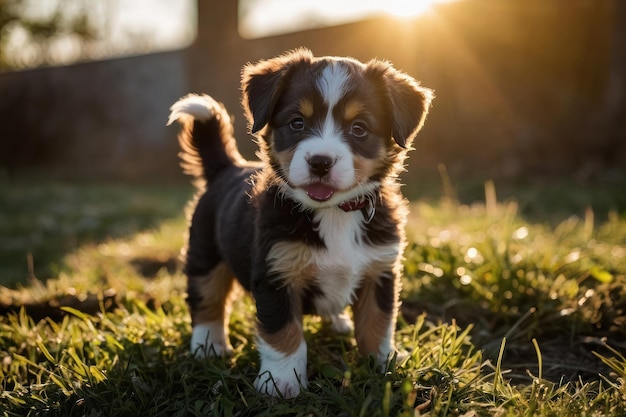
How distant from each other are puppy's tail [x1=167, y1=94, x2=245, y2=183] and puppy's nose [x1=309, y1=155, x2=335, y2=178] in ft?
4.70

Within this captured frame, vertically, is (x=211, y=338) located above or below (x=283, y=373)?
below

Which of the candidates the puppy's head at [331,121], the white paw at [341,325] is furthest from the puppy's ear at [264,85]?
the white paw at [341,325]

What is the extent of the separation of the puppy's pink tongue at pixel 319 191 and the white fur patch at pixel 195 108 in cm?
130

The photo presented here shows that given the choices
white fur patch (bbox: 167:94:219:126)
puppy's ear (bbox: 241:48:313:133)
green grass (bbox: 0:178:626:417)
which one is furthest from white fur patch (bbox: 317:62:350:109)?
green grass (bbox: 0:178:626:417)

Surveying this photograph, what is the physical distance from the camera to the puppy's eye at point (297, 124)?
3.24m

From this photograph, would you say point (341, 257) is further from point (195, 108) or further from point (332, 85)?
point (195, 108)

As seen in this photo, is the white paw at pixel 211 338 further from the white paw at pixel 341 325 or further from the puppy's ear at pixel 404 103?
the puppy's ear at pixel 404 103

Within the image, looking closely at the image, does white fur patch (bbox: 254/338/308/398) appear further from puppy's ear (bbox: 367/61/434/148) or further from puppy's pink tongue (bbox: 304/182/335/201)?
puppy's ear (bbox: 367/61/434/148)

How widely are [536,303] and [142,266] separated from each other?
157 inches

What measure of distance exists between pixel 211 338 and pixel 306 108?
1.54m

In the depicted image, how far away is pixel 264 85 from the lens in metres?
3.41

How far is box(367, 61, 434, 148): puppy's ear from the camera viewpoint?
326cm

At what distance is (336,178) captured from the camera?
2973 millimetres

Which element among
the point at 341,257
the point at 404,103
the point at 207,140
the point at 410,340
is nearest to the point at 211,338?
the point at 341,257
